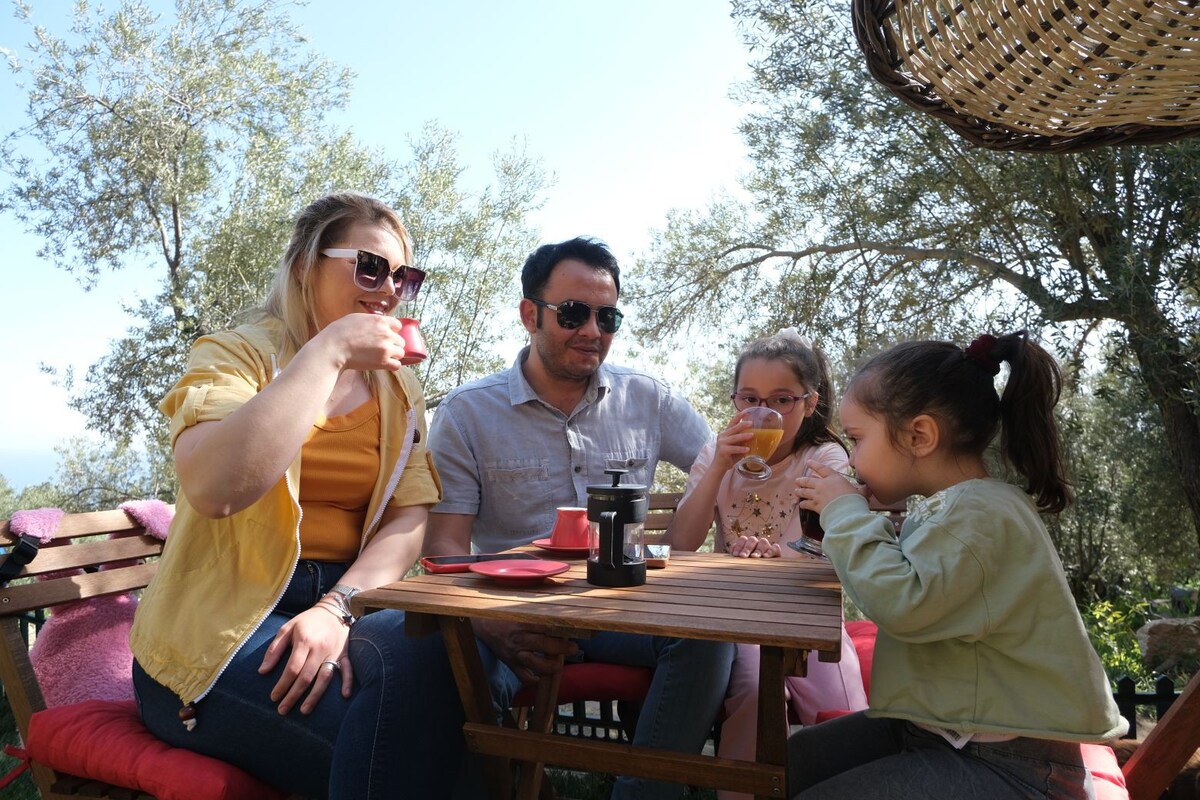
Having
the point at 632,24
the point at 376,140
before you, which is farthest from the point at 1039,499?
the point at 376,140

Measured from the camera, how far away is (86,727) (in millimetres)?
2041

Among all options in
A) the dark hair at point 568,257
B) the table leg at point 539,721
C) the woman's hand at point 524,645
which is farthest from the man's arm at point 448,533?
the dark hair at point 568,257

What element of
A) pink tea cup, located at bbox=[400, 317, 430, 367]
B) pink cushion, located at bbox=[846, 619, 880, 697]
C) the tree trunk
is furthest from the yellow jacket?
the tree trunk

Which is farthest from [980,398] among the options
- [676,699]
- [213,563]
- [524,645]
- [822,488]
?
[213,563]

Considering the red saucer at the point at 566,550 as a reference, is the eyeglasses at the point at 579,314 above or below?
above

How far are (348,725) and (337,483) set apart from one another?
0.76 meters

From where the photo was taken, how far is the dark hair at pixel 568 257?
3.23 m

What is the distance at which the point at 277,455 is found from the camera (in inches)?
74.8

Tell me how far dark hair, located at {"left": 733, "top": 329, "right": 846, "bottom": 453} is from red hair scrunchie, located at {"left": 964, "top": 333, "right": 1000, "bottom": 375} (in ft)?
2.94

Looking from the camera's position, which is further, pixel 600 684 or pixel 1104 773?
pixel 600 684

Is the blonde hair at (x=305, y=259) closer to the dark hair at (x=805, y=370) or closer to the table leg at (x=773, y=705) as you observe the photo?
the dark hair at (x=805, y=370)

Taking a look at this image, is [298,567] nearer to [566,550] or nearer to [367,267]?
[566,550]

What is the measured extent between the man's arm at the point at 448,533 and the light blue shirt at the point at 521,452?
3 cm

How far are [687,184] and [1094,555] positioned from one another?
4.60 m
